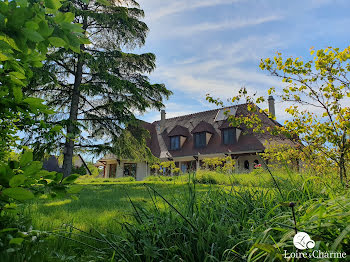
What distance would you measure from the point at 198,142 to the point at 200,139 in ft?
1.04

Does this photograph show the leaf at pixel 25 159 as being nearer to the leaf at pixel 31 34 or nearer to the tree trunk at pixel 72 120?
the leaf at pixel 31 34

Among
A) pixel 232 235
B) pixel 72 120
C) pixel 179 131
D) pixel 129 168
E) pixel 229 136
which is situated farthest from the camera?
pixel 129 168

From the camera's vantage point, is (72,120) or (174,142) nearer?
(72,120)

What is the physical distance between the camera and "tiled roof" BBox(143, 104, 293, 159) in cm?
2012

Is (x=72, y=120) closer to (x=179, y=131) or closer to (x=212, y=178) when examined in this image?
(x=212, y=178)

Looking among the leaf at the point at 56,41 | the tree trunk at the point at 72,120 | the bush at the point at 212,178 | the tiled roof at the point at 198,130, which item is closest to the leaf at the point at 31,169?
the leaf at the point at 56,41

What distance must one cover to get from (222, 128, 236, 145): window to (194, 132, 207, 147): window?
5.41 feet

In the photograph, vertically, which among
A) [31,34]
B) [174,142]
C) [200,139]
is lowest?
[31,34]

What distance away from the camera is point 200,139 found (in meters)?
23.0

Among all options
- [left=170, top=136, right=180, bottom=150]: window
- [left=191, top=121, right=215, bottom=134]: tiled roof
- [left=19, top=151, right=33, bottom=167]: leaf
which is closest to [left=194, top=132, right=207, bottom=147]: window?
[left=191, top=121, right=215, bottom=134]: tiled roof

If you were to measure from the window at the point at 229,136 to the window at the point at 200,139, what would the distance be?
1.65 meters

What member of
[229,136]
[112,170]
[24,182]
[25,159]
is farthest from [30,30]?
[112,170]

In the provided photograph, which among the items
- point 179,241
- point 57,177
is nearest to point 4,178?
point 57,177

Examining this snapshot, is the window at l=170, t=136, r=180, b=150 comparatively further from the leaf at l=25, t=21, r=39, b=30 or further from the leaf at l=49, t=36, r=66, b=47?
the leaf at l=25, t=21, r=39, b=30
